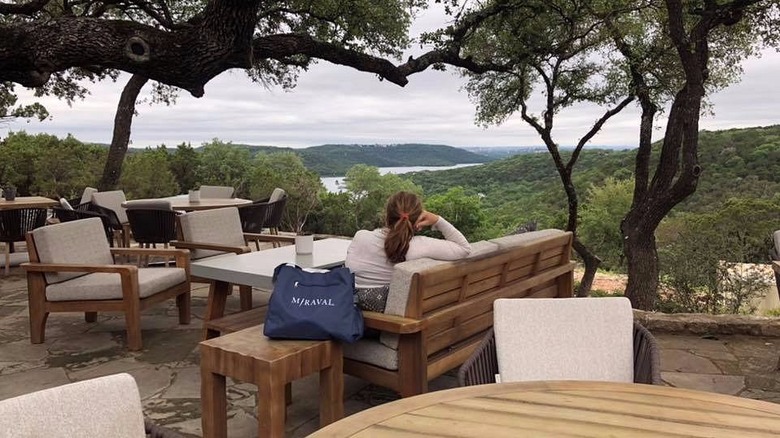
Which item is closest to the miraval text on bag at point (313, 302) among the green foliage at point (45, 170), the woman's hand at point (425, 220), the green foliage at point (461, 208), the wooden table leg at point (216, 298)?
the woman's hand at point (425, 220)

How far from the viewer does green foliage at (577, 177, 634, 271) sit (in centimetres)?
2078

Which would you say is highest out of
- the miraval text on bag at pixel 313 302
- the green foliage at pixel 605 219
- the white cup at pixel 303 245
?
the white cup at pixel 303 245

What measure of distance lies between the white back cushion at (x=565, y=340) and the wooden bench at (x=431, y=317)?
0.70 metres

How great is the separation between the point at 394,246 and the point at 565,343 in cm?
108

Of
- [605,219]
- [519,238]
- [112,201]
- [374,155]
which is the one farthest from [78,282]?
[605,219]

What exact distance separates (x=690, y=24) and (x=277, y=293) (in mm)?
8248

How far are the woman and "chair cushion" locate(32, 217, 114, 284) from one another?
2247mm

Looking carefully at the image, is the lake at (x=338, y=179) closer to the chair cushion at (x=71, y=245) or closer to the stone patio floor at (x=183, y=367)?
the stone patio floor at (x=183, y=367)

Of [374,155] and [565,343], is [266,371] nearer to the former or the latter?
[565,343]

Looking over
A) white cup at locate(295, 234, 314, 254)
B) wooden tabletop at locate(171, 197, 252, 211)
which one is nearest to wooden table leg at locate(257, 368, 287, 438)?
white cup at locate(295, 234, 314, 254)

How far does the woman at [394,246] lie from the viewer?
281 cm

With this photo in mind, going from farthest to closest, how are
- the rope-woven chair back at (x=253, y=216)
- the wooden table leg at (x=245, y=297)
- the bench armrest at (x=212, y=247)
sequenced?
the rope-woven chair back at (x=253, y=216) → the bench armrest at (x=212, y=247) → the wooden table leg at (x=245, y=297)

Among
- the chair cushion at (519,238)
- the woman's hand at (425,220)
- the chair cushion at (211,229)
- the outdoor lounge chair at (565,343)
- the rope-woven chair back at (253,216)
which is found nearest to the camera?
the outdoor lounge chair at (565,343)

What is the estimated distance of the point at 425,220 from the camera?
9.84 ft
